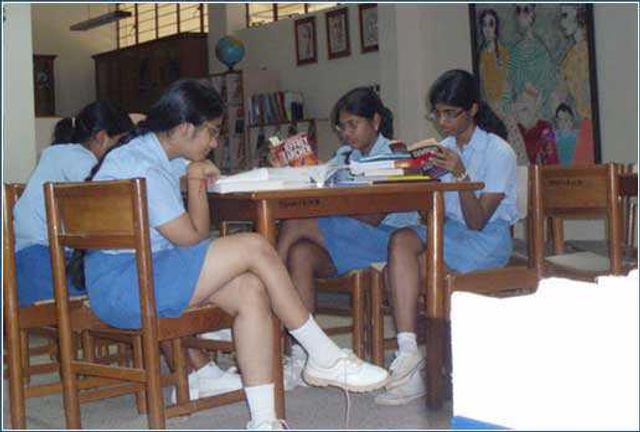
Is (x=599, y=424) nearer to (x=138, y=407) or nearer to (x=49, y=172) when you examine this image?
(x=138, y=407)

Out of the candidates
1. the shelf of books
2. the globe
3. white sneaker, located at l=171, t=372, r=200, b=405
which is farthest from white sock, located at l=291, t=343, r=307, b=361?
the globe

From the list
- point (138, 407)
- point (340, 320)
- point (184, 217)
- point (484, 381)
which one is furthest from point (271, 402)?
point (340, 320)

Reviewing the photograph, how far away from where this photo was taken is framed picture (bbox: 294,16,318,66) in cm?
863

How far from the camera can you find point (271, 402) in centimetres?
225

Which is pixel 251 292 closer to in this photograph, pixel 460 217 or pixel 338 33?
pixel 460 217

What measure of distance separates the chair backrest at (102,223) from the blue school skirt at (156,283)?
7 cm

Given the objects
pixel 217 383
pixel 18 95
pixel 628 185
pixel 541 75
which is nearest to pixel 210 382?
pixel 217 383

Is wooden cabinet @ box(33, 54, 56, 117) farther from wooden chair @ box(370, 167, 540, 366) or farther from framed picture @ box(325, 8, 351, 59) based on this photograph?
wooden chair @ box(370, 167, 540, 366)

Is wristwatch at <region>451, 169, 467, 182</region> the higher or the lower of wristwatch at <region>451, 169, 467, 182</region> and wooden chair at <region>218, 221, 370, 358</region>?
the higher

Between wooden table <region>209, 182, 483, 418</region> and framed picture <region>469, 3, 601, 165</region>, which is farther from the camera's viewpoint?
framed picture <region>469, 3, 601, 165</region>

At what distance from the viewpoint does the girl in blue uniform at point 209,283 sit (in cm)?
224

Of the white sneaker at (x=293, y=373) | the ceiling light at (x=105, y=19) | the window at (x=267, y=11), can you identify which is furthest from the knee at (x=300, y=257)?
the ceiling light at (x=105, y=19)

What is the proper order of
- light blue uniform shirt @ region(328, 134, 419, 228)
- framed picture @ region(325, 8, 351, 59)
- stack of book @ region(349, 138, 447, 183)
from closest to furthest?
stack of book @ region(349, 138, 447, 183) < light blue uniform shirt @ region(328, 134, 419, 228) < framed picture @ region(325, 8, 351, 59)

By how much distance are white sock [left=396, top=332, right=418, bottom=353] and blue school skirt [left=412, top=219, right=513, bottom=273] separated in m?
0.25
